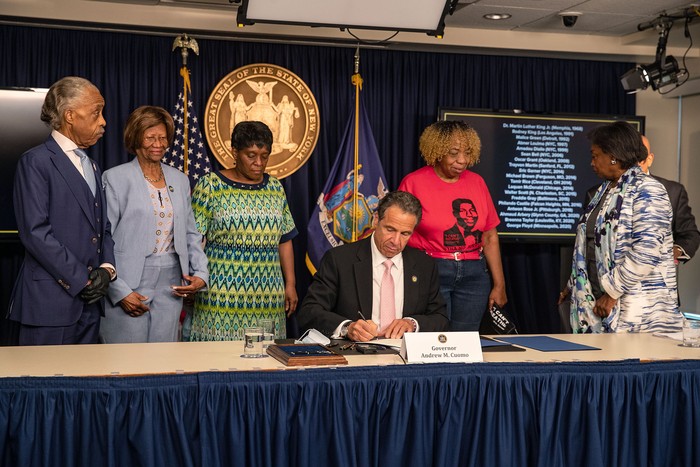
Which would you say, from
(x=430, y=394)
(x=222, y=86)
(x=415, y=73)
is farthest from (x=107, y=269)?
(x=415, y=73)

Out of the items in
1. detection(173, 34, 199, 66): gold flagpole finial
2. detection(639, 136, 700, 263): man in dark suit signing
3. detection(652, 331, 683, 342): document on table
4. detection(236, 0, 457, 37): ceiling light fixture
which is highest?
detection(173, 34, 199, 66): gold flagpole finial

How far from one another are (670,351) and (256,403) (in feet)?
4.55

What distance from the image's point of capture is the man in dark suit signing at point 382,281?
3.15 metres

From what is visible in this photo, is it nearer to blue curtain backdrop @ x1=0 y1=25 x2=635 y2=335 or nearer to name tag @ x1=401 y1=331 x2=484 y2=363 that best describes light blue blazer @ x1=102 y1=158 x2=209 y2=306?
name tag @ x1=401 y1=331 x2=484 y2=363

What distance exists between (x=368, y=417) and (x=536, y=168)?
12.7ft

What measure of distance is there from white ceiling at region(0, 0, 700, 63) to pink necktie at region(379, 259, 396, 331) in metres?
2.47

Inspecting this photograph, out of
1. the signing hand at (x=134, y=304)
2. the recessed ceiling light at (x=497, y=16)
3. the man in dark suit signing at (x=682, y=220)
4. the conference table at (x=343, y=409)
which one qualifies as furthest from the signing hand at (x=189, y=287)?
the recessed ceiling light at (x=497, y=16)

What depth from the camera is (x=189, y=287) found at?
3613 mm

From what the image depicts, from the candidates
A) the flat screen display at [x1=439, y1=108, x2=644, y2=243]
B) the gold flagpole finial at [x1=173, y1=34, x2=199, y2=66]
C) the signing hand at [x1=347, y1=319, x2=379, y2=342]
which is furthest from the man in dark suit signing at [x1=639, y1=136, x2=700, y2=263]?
the gold flagpole finial at [x1=173, y1=34, x2=199, y2=66]

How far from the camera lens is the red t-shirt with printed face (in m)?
4.45

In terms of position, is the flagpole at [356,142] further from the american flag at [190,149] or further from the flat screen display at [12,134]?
the flat screen display at [12,134]

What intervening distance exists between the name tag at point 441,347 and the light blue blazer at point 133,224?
4.82 ft

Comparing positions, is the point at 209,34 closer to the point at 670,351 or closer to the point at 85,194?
the point at 85,194

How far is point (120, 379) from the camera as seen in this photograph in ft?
7.04
